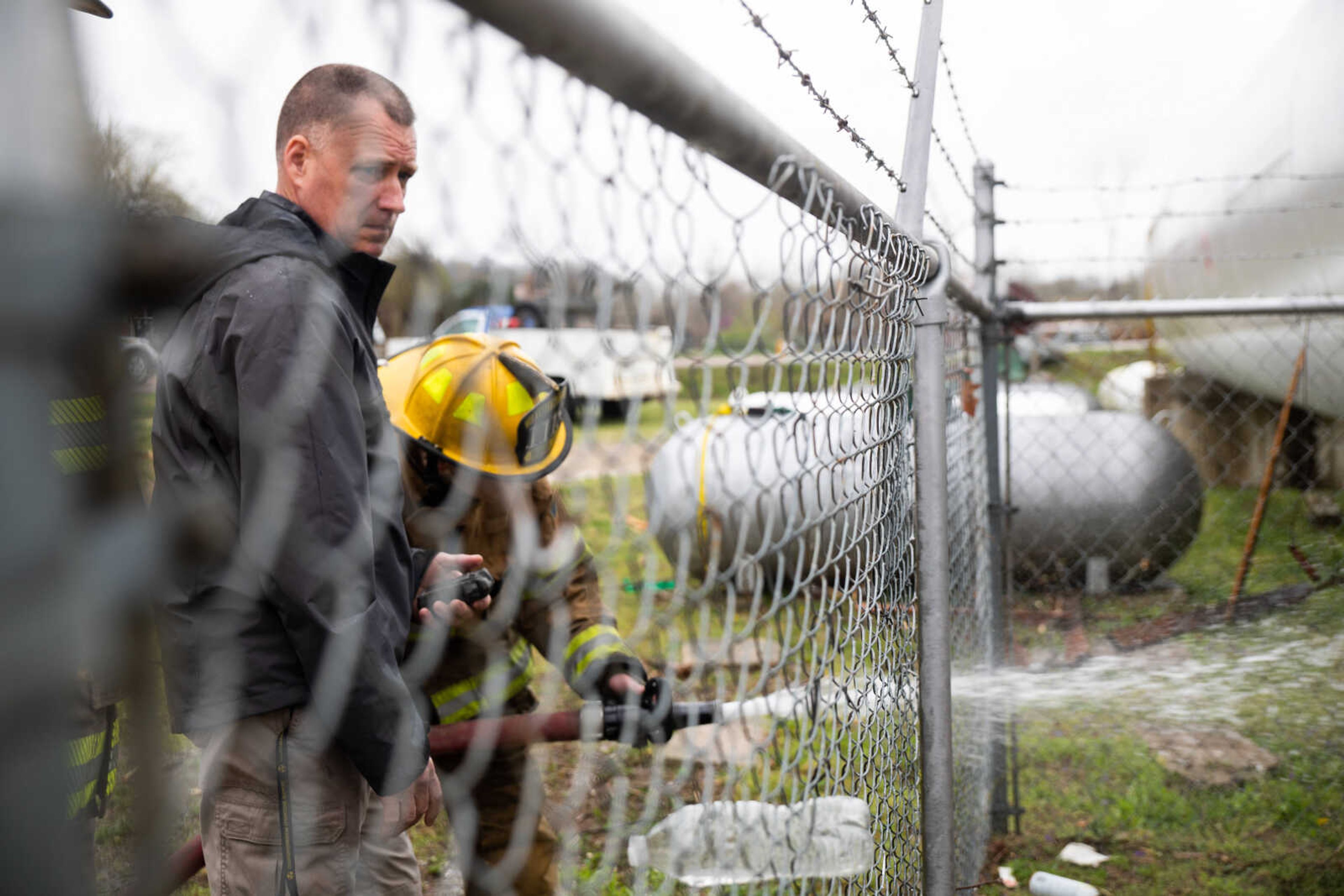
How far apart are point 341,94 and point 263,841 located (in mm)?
1364

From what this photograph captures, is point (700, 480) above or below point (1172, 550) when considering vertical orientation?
above

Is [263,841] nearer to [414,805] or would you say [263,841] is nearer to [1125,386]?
[414,805]

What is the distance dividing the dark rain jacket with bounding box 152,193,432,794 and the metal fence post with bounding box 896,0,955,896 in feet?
3.32

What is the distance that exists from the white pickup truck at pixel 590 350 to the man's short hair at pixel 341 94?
0.15m

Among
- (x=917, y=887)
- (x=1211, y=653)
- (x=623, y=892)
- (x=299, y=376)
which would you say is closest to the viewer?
(x=299, y=376)

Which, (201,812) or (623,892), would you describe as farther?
(623,892)

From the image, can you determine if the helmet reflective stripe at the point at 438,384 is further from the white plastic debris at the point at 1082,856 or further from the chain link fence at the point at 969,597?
the white plastic debris at the point at 1082,856

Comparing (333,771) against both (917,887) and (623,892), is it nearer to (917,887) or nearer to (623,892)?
(917,887)

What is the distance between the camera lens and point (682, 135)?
0.89 metres

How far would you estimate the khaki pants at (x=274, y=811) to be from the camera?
1.60m

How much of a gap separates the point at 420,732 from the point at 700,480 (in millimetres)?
794

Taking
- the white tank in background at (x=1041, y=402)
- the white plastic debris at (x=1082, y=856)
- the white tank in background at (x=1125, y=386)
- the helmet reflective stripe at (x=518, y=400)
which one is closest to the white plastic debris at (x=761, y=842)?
the helmet reflective stripe at (x=518, y=400)

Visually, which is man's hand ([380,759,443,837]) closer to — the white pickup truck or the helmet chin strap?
the helmet chin strap

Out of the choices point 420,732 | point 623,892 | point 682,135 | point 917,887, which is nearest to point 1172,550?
point 623,892
